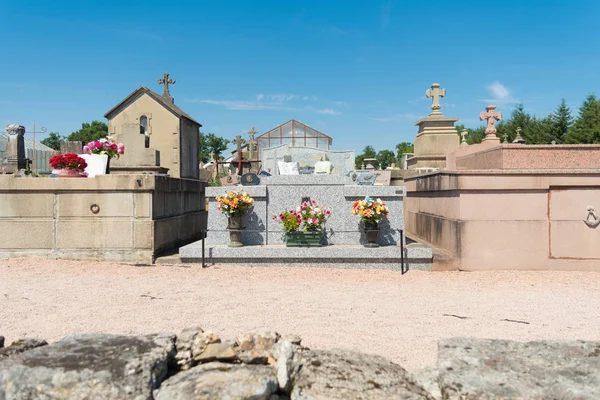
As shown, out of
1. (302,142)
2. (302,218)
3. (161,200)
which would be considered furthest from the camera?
(302,142)

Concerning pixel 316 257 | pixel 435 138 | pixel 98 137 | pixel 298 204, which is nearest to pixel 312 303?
pixel 316 257

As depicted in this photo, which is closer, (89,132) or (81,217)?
(81,217)

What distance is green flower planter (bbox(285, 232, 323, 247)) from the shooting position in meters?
7.72

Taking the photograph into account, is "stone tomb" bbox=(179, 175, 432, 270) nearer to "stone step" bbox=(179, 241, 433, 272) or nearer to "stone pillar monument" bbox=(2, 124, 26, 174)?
"stone step" bbox=(179, 241, 433, 272)

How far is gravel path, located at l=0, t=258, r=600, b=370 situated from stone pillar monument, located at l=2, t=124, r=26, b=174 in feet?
15.8

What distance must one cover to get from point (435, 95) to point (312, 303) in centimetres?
1143

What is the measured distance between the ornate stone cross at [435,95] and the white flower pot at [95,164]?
1049 centimetres

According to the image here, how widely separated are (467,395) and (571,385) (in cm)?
52

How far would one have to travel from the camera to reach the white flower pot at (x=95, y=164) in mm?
8484

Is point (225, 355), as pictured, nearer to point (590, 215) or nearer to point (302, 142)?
point (590, 215)

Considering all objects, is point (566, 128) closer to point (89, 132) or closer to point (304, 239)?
point (304, 239)

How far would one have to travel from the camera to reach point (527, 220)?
24.0ft

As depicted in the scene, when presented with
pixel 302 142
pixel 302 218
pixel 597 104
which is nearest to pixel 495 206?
pixel 302 218

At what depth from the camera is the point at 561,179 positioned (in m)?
7.31
